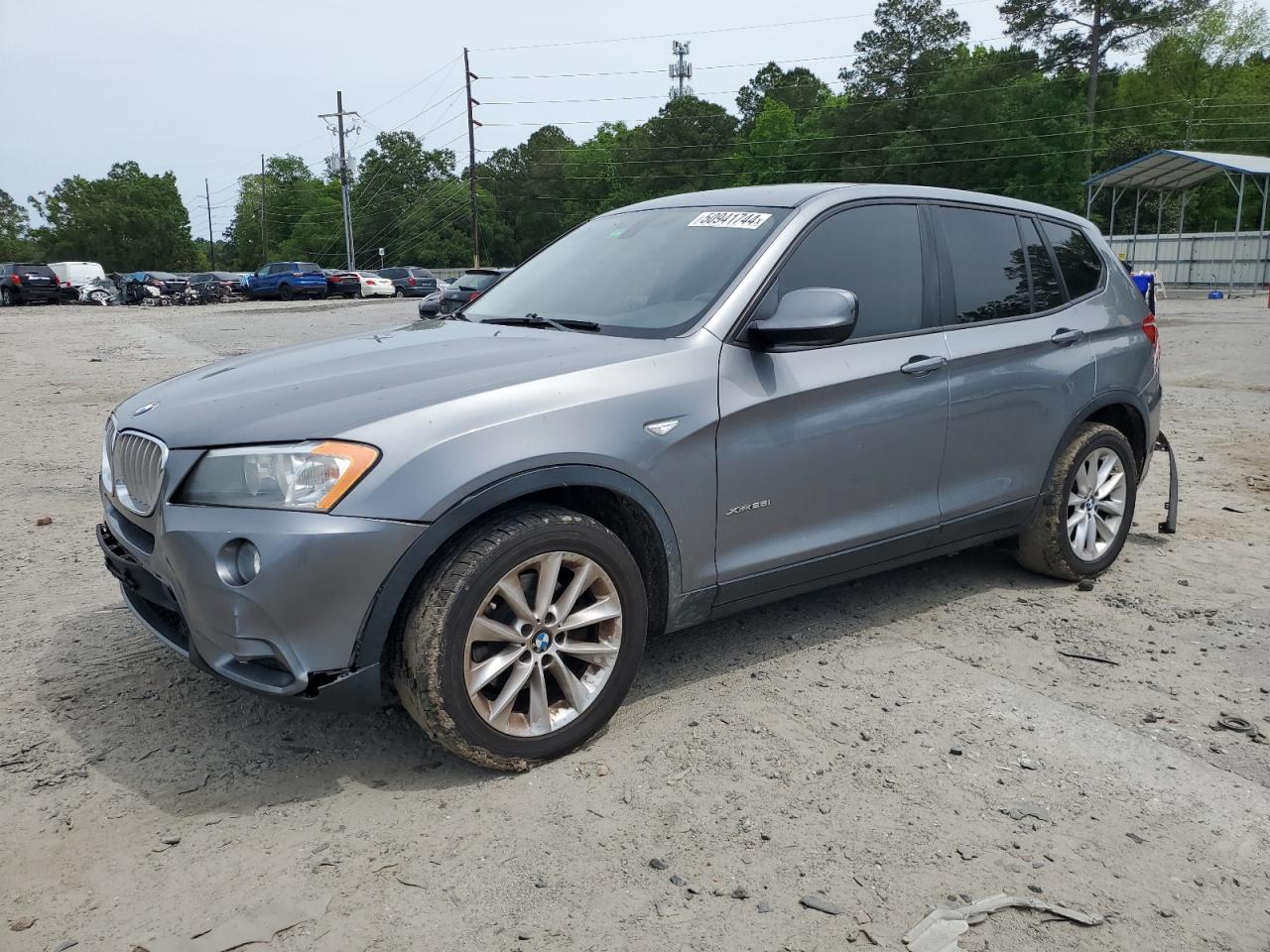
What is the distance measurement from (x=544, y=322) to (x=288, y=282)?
4532 centimetres

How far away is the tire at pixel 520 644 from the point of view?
9.92 feet

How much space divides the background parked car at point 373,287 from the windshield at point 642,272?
44754mm

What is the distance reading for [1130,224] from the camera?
62.4 m

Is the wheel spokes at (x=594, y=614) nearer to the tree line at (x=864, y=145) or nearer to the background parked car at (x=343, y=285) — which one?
the background parked car at (x=343, y=285)

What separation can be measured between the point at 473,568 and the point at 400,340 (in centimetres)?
131

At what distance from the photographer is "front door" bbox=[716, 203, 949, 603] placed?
12.0 feet

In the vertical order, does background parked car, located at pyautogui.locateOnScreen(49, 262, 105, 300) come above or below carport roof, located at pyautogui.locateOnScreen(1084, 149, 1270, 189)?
below

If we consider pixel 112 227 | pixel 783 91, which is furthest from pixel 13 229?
pixel 783 91

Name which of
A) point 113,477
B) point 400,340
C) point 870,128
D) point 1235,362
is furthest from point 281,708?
point 870,128

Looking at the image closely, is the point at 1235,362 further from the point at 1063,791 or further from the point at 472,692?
the point at 472,692

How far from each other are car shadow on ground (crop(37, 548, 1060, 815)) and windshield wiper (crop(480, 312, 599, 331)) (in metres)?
1.29

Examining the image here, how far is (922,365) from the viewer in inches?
163

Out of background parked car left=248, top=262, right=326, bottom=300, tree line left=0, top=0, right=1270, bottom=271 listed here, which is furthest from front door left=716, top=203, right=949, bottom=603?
tree line left=0, top=0, right=1270, bottom=271

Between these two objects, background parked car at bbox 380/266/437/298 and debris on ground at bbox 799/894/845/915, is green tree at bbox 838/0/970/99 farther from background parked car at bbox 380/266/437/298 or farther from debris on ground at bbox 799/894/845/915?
debris on ground at bbox 799/894/845/915
